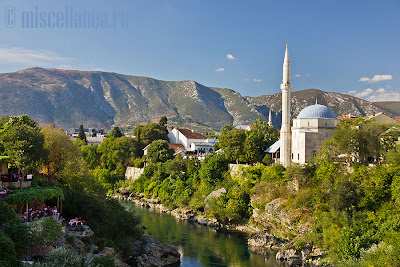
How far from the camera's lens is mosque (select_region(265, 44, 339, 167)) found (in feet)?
137

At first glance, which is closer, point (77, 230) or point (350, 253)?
point (77, 230)

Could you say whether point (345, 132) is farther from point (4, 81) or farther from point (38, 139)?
point (4, 81)

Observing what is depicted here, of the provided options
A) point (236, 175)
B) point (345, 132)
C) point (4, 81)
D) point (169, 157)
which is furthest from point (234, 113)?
point (345, 132)

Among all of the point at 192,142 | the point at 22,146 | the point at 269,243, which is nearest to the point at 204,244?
the point at 269,243

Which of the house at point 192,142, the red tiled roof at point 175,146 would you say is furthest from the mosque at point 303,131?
the red tiled roof at point 175,146

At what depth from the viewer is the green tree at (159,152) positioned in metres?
68.2

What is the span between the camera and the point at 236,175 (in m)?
50.2

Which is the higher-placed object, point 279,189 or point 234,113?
point 234,113

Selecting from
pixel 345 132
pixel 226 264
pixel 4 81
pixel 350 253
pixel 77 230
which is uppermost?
pixel 4 81

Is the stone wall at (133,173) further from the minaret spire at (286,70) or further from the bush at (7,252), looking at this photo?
the bush at (7,252)

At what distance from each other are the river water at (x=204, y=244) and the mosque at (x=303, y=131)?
10500 millimetres

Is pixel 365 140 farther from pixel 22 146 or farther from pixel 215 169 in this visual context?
pixel 22 146

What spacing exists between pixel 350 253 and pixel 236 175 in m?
23.5

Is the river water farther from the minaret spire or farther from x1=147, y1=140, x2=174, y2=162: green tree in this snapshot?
x1=147, y1=140, x2=174, y2=162: green tree
